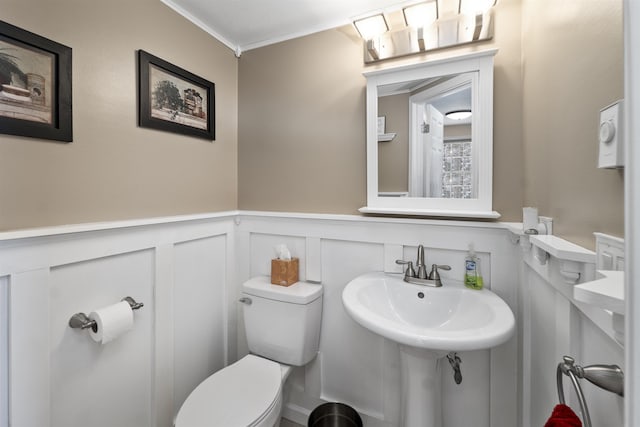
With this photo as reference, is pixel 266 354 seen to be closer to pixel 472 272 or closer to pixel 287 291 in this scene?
pixel 287 291

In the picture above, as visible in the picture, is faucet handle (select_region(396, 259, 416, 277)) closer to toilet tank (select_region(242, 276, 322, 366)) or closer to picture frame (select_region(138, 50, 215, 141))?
toilet tank (select_region(242, 276, 322, 366))

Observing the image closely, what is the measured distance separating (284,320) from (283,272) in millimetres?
255

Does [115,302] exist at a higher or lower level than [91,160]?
lower

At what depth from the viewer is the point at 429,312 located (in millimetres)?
1289

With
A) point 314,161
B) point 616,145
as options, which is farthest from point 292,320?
point 616,145

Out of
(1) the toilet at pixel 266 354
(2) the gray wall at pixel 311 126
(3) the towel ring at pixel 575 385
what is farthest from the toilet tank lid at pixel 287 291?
(3) the towel ring at pixel 575 385

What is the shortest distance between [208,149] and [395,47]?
115 centimetres

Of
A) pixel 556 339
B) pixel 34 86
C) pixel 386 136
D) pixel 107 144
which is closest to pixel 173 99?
pixel 107 144

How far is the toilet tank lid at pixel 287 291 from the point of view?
150 centimetres

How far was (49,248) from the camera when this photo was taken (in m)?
1.01

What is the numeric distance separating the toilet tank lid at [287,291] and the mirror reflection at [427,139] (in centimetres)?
63

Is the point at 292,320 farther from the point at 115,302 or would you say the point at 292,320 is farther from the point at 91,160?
the point at 91,160

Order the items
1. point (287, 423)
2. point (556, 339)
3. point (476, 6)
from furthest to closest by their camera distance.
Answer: point (287, 423), point (476, 6), point (556, 339)

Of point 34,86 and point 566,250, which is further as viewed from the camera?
point 34,86
